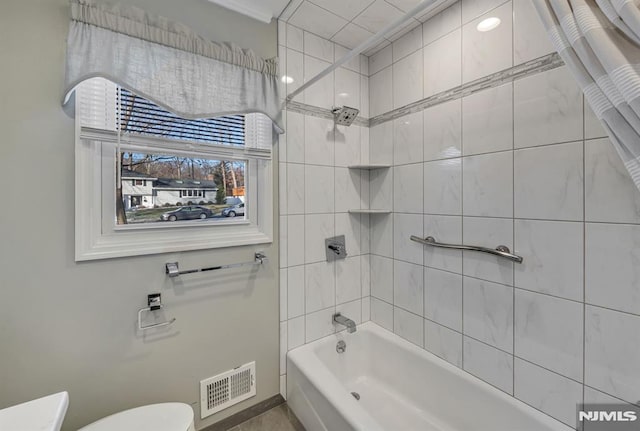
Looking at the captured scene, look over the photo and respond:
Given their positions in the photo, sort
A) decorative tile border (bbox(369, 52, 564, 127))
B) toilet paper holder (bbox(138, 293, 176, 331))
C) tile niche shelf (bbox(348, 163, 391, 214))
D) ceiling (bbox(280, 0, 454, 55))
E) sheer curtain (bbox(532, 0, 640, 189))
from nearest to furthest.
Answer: sheer curtain (bbox(532, 0, 640, 189)) < decorative tile border (bbox(369, 52, 564, 127)) < toilet paper holder (bbox(138, 293, 176, 331)) < ceiling (bbox(280, 0, 454, 55)) < tile niche shelf (bbox(348, 163, 391, 214))

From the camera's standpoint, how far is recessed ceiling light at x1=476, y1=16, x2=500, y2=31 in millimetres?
1294

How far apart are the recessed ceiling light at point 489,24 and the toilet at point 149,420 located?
230cm

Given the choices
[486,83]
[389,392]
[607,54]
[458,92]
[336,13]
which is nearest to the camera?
[607,54]

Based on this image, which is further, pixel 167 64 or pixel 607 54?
pixel 167 64

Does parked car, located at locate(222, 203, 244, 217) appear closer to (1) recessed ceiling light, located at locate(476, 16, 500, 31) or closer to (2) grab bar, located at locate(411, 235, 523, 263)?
(2) grab bar, located at locate(411, 235, 523, 263)

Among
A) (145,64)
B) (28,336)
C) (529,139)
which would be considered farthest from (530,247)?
(28,336)

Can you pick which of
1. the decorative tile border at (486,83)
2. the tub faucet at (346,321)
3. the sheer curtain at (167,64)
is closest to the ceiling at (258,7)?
the sheer curtain at (167,64)

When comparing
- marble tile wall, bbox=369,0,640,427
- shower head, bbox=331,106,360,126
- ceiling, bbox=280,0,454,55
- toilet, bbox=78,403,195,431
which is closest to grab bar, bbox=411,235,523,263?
marble tile wall, bbox=369,0,640,427

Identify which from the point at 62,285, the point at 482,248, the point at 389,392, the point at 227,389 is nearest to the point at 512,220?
the point at 482,248

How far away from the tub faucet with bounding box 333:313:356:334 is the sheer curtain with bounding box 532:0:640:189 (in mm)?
1562

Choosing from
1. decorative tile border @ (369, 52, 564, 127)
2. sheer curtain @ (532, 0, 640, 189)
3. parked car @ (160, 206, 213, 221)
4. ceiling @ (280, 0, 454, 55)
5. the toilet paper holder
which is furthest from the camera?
ceiling @ (280, 0, 454, 55)

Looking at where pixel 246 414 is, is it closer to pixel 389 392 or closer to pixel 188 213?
pixel 389 392

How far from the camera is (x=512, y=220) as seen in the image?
1.26m

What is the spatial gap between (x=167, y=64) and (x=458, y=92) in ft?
4.98
